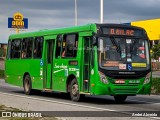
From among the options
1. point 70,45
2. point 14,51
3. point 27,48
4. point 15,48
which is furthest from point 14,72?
point 70,45

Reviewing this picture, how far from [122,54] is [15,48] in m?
8.84

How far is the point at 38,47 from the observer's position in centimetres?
2314

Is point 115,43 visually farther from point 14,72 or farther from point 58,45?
point 14,72

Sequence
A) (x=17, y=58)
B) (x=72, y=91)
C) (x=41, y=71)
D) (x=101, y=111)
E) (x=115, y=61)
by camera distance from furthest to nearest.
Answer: (x=17, y=58), (x=41, y=71), (x=72, y=91), (x=115, y=61), (x=101, y=111)

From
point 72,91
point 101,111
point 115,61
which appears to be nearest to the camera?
point 101,111

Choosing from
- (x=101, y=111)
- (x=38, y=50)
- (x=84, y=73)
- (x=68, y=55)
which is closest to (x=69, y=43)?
(x=68, y=55)

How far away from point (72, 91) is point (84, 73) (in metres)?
1.17

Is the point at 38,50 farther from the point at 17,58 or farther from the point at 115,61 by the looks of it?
the point at 115,61

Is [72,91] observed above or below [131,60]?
below

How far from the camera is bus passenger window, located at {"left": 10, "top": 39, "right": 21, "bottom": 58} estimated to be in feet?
83.2

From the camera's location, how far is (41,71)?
2272 cm

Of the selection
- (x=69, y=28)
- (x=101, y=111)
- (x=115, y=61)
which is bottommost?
(x=101, y=111)

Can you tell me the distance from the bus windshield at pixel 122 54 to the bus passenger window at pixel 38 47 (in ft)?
17.2

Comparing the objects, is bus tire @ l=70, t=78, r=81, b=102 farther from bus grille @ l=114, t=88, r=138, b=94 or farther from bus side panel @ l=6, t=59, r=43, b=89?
bus side panel @ l=6, t=59, r=43, b=89
